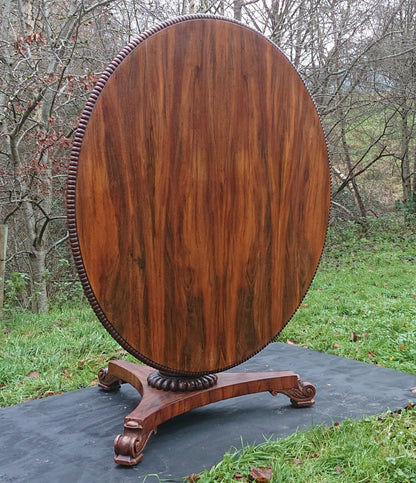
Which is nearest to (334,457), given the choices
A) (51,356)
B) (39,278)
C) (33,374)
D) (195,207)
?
(195,207)

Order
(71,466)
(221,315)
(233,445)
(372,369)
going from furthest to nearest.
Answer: (372,369) → (221,315) → (233,445) → (71,466)

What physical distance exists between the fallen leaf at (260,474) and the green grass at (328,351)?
21mm

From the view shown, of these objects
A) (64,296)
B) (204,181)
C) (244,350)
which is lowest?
(64,296)

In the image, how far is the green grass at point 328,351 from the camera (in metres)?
1.82

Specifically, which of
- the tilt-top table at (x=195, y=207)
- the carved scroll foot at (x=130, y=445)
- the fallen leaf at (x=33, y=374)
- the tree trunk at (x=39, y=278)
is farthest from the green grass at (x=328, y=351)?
the tree trunk at (x=39, y=278)

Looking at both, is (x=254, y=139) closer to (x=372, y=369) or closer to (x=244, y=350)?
(x=244, y=350)

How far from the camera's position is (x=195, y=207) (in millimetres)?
2041

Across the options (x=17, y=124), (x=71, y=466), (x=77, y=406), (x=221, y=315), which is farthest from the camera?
(x=17, y=124)

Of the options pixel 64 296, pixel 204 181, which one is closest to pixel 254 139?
pixel 204 181

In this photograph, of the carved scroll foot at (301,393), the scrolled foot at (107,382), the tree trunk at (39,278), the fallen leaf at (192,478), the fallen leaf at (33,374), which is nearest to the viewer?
the fallen leaf at (192,478)

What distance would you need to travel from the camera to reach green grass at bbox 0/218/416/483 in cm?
182

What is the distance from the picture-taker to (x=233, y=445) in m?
1.99

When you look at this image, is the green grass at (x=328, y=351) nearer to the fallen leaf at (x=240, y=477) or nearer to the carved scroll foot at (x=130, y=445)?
the fallen leaf at (x=240, y=477)

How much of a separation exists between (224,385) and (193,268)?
599 mm
